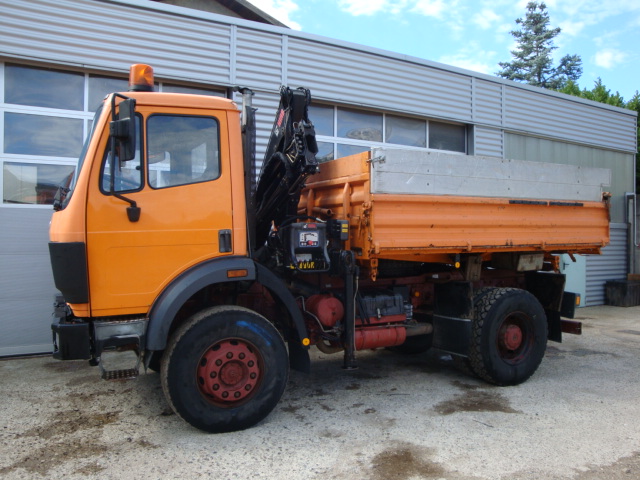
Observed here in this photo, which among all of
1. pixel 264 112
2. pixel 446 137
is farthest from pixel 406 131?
pixel 264 112

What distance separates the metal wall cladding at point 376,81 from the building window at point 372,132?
0.85 feet

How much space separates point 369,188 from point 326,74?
4.83 metres

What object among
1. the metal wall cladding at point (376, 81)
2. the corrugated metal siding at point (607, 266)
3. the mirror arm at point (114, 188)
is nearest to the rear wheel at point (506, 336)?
the mirror arm at point (114, 188)

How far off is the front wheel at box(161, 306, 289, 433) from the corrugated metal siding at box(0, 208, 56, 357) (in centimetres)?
376

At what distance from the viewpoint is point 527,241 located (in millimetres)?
5660

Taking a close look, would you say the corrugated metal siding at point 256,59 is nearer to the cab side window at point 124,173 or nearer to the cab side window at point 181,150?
the cab side window at point 181,150

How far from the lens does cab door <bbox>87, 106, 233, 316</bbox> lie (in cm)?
394

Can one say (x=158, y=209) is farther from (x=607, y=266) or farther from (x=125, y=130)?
(x=607, y=266)

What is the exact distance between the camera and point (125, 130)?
368 cm

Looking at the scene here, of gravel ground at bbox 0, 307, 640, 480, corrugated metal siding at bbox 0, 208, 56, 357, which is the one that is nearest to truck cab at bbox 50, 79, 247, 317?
gravel ground at bbox 0, 307, 640, 480

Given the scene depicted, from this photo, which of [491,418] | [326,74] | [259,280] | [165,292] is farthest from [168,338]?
[326,74]

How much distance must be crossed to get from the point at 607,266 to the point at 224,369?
1141 cm

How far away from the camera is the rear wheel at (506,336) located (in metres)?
5.44

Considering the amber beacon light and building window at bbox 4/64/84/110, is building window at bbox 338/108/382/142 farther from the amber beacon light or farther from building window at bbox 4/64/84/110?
the amber beacon light
